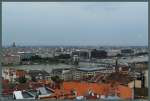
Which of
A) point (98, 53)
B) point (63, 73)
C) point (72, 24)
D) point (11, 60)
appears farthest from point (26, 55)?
point (98, 53)

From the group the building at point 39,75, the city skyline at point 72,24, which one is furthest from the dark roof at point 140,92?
the building at point 39,75

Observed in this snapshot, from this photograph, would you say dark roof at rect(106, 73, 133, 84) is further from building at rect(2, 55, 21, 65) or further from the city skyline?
building at rect(2, 55, 21, 65)

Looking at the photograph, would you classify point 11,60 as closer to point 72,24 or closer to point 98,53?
point 72,24

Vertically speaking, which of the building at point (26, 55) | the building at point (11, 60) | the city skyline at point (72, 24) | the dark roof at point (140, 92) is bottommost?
the dark roof at point (140, 92)

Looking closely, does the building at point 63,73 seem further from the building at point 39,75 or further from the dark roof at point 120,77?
the dark roof at point 120,77

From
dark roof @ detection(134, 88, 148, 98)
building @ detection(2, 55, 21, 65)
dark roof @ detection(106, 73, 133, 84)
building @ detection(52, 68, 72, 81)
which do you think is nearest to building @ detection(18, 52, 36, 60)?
building @ detection(2, 55, 21, 65)

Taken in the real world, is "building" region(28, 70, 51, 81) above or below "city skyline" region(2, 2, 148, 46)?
below

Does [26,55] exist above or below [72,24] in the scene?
below

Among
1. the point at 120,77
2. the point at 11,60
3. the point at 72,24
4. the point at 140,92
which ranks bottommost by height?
the point at 140,92

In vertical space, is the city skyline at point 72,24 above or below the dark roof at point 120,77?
above
